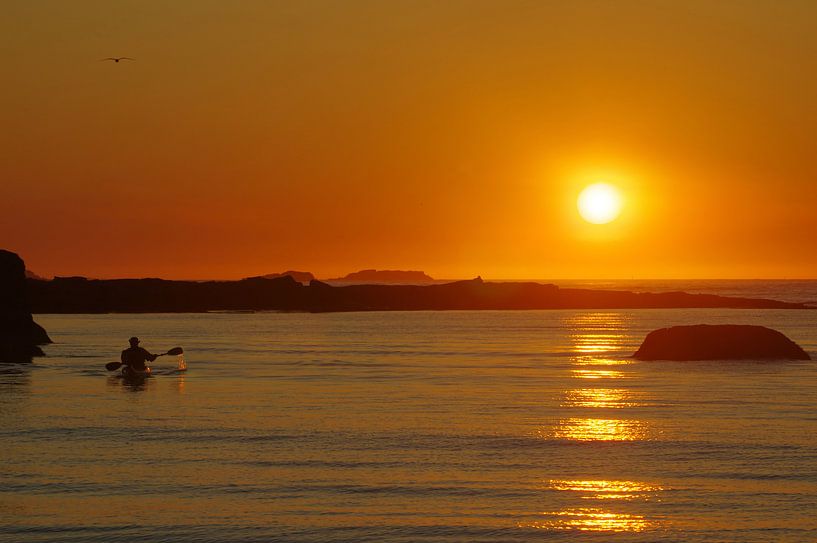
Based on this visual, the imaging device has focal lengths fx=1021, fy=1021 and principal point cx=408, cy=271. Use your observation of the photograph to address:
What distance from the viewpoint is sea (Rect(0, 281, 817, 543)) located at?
18.8 metres

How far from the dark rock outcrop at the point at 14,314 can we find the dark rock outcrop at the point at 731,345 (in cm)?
4067

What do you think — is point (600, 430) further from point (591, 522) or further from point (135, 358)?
point (135, 358)

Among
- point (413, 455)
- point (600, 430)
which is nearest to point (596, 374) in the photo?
point (600, 430)

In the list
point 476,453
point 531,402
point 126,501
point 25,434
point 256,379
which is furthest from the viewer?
point 256,379

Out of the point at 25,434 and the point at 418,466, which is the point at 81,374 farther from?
the point at 418,466

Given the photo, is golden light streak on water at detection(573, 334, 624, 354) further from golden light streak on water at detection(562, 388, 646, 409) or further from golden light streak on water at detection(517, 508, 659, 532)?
golden light streak on water at detection(517, 508, 659, 532)

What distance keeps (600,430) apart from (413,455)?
294 inches

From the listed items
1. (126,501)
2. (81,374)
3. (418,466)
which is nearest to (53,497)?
(126,501)

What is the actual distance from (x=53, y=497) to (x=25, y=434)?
960cm

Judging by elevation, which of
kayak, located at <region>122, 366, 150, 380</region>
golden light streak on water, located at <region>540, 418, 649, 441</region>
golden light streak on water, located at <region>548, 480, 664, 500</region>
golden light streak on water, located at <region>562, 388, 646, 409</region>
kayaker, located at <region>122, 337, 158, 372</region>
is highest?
kayaker, located at <region>122, 337, 158, 372</region>

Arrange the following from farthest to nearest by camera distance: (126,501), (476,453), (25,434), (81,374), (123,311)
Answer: (123,311), (81,374), (25,434), (476,453), (126,501)

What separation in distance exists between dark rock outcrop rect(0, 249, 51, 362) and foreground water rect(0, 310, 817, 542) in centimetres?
1226

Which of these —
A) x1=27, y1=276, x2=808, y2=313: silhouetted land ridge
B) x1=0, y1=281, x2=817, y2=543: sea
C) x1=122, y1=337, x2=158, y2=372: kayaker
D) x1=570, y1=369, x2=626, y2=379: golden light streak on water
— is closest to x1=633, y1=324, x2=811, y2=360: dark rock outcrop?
x1=0, y1=281, x2=817, y2=543: sea

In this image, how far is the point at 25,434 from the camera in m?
30.0
